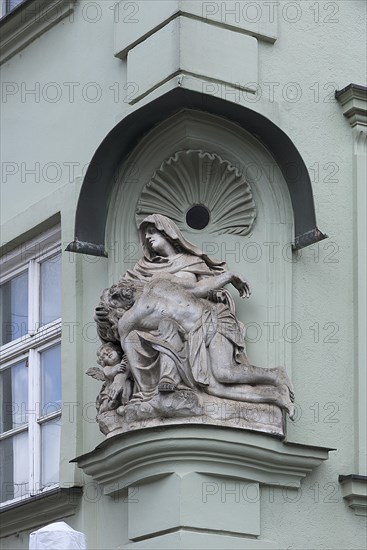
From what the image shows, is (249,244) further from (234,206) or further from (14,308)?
(14,308)

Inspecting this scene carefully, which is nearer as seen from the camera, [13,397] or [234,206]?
[234,206]

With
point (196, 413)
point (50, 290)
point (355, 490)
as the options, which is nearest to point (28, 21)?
point (50, 290)

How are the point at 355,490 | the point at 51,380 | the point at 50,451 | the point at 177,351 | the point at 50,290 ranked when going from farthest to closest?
the point at 50,290 < the point at 51,380 < the point at 50,451 < the point at 355,490 < the point at 177,351

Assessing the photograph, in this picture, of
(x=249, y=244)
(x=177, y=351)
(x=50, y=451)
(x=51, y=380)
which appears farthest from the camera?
(x=51, y=380)

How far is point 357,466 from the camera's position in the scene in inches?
445

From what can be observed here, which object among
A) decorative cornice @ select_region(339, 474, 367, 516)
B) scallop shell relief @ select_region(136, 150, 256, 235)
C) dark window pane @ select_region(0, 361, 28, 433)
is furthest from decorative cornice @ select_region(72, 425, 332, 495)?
dark window pane @ select_region(0, 361, 28, 433)

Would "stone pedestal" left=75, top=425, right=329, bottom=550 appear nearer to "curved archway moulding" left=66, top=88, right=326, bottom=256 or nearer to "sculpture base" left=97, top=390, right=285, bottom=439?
"sculpture base" left=97, top=390, right=285, bottom=439

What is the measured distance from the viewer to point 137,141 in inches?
462

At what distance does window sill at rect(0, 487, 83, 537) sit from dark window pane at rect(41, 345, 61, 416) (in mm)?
666

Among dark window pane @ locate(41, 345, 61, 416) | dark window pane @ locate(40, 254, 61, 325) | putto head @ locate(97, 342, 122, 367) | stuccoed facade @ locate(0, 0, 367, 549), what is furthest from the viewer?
dark window pane @ locate(40, 254, 61, 325)

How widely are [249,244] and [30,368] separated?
202cm

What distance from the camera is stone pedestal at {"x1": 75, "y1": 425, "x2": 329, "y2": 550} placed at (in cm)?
1076

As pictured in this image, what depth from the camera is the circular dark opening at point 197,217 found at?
11680mm

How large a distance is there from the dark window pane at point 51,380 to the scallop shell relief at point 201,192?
1.35m
